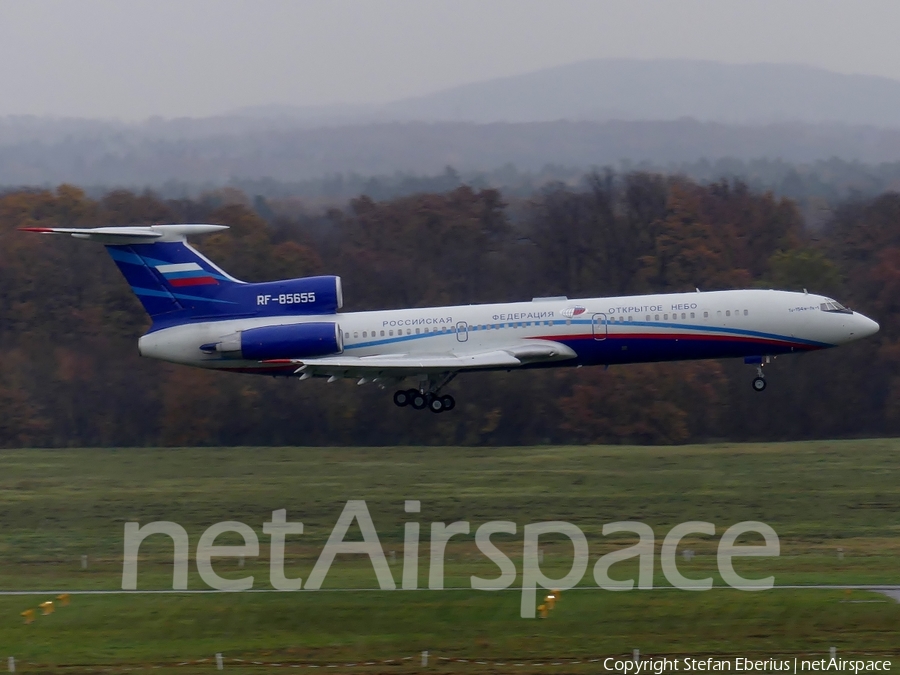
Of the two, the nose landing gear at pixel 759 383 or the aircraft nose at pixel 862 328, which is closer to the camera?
the aircraft nose at pixel 862 328

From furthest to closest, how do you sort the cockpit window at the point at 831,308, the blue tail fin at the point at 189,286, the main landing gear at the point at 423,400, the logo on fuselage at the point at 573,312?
the main landing gear at the point at 423,400 → the blue tail fin at the point at 189,286 → the cockpit window at the point at 831,308 → the logo on fuselage at the point at 573,312

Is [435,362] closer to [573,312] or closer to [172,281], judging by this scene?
[573,312]

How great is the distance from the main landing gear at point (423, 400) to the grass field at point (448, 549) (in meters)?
2.28

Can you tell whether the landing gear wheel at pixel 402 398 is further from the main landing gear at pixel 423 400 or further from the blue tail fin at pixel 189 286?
the blue tail fin at pixel 189 286

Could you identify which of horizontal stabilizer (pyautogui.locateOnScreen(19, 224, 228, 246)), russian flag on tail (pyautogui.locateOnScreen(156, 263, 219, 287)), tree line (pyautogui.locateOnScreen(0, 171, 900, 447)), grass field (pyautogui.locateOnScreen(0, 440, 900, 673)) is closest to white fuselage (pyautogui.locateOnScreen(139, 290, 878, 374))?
russian flag on tail (pyautogui.locateOnScreen(156, 263, 219, 287))

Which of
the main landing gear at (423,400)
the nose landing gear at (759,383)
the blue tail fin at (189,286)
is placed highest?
the blue tail fin at (189,286)

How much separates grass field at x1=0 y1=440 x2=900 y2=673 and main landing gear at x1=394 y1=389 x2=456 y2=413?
228 cm

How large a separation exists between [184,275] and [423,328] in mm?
7519

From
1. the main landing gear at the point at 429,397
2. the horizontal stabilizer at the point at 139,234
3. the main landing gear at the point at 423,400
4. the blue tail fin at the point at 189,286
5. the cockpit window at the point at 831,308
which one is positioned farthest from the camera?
the main landing gear at the point at 423,400

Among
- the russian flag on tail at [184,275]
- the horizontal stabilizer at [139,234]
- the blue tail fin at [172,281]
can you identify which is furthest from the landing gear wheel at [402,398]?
the horizontal stabilizer at [139,234]

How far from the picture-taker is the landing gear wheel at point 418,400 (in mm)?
38375

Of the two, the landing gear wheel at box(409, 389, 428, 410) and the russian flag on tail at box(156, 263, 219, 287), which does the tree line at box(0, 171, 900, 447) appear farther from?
the russian flag on tail at box(156, 263, 219, 287)

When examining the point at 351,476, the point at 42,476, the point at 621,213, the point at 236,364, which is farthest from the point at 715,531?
the point at 621,213

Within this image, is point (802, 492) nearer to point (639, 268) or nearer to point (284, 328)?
point (284, 328)
